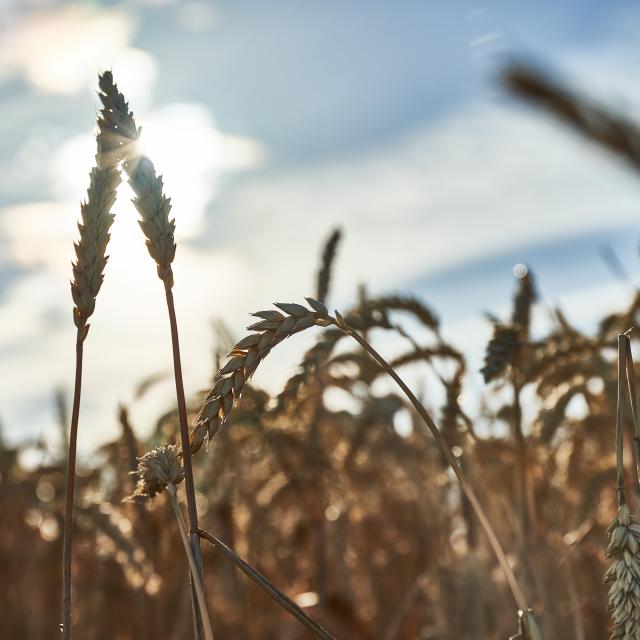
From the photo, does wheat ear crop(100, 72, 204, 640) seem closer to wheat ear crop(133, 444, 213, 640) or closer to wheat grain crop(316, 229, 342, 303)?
wheat ear crop(133, 444, 213, 640)

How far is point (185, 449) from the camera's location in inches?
49.2

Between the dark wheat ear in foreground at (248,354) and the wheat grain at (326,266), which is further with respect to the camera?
the wheat grain at (326,266)

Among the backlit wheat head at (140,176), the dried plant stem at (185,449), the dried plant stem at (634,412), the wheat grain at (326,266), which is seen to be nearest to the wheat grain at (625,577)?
the dried plant stem at (634,412)

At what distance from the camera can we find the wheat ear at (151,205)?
1237mm

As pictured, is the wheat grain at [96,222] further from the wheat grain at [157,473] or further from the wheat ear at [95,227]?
the wheat grain at [157,473]

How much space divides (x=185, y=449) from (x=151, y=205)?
0.35 m

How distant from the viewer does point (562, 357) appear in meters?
2.33

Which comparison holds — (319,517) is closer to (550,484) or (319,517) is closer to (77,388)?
(550,484)

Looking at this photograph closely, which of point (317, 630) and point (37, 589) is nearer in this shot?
point (317, 630)

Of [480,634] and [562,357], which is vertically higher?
[562,357]

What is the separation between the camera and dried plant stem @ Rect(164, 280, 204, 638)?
1239 millimetres

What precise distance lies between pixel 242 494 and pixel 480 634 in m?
1.42

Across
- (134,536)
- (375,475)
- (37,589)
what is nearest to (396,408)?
(134,536)

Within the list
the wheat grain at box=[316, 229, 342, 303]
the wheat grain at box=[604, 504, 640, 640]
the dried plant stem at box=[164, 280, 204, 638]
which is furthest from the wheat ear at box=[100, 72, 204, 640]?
the wheat grain at box=[316, 229, 342, 303]
